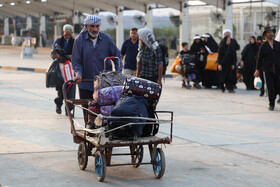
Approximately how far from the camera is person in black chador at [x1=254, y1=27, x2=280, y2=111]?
11.7 metres

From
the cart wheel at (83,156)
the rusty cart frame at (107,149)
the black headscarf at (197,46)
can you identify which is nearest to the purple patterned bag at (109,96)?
the rusty cart frame at (107,149)

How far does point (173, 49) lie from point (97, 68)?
3457cm

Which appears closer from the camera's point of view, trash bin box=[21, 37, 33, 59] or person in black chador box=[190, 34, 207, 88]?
person in black chador box=[190, 34, 207, 88]

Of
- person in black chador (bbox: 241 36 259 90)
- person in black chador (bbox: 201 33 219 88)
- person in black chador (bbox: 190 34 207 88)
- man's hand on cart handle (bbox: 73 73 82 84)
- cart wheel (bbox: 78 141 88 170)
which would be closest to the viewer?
cart wheel (bbox: 78 141 88 170)

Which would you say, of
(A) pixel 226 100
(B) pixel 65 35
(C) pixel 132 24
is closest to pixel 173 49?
(C) pixel 132 24

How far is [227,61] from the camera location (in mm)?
15711

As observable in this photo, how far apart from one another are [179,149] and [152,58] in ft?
8.49

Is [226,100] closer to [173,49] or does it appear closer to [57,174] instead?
[57,174]

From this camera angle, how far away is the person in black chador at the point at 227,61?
1563cm

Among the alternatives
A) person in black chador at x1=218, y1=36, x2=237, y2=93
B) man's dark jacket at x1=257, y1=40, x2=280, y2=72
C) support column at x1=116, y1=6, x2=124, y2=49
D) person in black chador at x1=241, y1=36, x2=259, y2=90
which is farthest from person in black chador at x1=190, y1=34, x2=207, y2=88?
support column at x1=116, y1=6, x2=124, y2=49

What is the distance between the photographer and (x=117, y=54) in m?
6.99

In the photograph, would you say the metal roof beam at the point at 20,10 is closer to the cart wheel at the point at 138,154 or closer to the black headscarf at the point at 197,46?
the black headscarf at the point at 197,46

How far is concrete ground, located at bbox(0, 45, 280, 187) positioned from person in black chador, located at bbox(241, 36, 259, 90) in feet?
13.5

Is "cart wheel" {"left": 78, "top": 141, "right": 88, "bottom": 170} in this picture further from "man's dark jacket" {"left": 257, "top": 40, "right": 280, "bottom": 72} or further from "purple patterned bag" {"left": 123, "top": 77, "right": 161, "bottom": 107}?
"man's dark jacket" {"left": 257, "top": 40, "right": 280, "bottom": 72}
